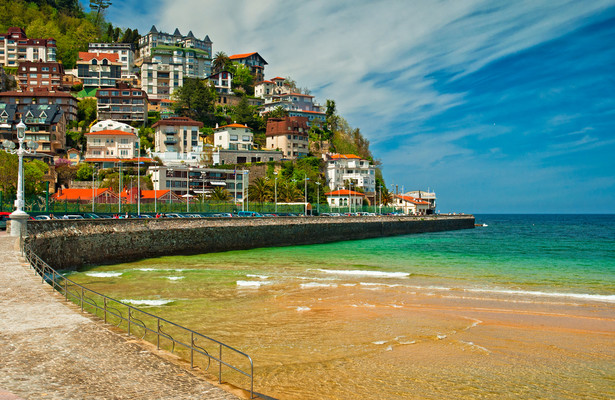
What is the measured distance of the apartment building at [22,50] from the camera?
137875 millimetres

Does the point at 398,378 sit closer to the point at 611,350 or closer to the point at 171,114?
the point at 611,350

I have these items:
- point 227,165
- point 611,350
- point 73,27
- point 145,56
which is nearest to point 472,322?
point 611,350

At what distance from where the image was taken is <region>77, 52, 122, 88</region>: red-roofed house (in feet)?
436

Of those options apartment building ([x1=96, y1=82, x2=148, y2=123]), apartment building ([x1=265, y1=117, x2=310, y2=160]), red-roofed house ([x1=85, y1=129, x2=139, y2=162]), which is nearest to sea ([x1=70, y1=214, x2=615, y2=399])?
red-roofed house ([x1=85, y1=129, x2=139, y2=162])

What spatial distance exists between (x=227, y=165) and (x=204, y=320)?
8070 centimetres

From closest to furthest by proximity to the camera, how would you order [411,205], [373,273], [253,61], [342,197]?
[373,273]
[342,197]
[411,205]
[253,61]

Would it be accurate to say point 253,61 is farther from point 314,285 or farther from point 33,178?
point 314,285

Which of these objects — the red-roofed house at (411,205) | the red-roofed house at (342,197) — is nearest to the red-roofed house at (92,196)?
the red-roofed house at (342,197)

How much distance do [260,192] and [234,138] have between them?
29267mm

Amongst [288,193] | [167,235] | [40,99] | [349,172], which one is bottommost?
[167,235]

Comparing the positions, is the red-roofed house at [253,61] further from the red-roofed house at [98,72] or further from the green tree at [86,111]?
the green tree at [86,111]

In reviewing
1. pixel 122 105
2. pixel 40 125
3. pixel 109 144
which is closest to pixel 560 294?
pixel 109 144

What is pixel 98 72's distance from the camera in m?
134

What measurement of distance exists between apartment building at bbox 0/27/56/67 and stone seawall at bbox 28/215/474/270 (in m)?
118
